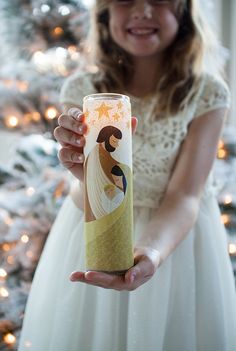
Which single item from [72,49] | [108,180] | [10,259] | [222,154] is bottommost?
[108,180]

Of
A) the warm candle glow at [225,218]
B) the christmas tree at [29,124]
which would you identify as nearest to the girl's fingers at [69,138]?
the christmas tree at [29,124]

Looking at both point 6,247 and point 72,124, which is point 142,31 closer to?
point 72,124

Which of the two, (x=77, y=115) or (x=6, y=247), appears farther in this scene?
(x=6, y=247)

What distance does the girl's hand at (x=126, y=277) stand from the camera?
2.00 feet

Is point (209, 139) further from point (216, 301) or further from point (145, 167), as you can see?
point (216, 301)

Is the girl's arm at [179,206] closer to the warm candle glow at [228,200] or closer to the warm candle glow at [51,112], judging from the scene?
the warm candle glow at [228,200]

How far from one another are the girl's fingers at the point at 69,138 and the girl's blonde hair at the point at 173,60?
347 millimetres

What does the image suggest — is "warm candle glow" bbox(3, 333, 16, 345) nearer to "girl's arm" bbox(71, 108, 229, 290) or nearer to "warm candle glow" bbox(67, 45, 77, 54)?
"girl's arm" bbox(71, 108, 229, 290)

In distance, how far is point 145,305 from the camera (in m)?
0.82

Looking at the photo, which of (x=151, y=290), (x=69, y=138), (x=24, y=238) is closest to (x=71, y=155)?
(x=69, y=138)

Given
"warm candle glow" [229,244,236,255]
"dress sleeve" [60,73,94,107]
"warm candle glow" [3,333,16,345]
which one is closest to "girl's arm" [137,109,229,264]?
"dress sleeve" [60,73,94,107]

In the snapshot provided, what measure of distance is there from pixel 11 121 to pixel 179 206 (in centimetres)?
66

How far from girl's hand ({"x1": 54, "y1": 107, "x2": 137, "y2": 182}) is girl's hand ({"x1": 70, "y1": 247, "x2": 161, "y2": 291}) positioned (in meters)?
0.17

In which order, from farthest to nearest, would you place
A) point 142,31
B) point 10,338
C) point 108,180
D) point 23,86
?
point 23,86 → point 10,338 → point 142,31 → point 108,180
